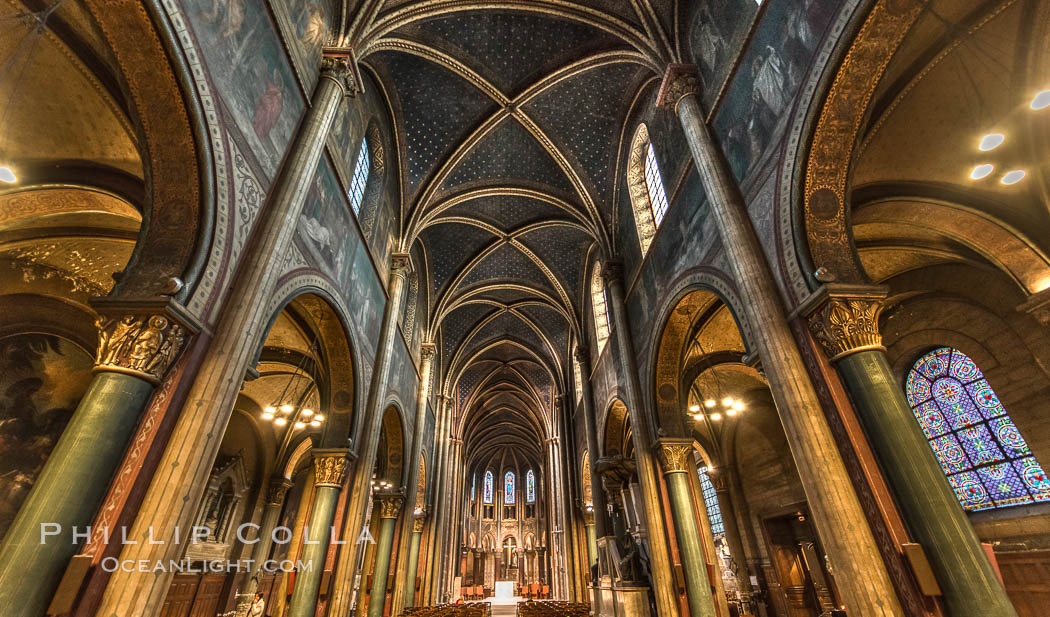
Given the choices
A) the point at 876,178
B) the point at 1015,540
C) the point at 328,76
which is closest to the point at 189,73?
the point at 328,76

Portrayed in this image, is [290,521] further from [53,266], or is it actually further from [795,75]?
[795,75]

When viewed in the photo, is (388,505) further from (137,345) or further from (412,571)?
(137,345)

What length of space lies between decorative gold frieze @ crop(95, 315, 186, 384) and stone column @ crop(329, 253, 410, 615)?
542 centimetres

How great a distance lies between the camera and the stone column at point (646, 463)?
8.31 meters

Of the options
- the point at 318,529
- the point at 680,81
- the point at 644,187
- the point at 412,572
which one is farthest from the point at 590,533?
the point at 680,81

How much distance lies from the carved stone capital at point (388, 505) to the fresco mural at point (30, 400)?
7.64 metres

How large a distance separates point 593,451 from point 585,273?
274 inches

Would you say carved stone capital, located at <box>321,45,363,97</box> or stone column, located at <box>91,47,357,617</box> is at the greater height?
carved stone capital, located at <box>321,45,363,97</box>

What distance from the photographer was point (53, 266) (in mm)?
8508

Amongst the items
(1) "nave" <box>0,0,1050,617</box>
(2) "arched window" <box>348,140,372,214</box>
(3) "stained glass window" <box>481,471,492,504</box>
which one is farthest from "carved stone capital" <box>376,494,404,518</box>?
(3) "stained glass window" <box>481,471,492,504</box>

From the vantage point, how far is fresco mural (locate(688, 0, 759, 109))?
21.5 feet

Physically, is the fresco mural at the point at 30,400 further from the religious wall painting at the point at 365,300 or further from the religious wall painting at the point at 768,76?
the religious wall painting at the point at 768,76

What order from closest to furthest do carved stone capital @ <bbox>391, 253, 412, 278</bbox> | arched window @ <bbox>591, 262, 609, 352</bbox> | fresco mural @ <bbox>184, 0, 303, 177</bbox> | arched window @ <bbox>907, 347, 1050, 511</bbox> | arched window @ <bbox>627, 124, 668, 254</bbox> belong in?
fresco mural @ <bbox>184, 0, 303, 177</bbox> → arched window @ <bbox>907, 347, 1050, 511</bbox> → arched window @ <bbox>627, 124, 668, 254</bbox> → carved stone capital @ <bbox>391, 253, 412, 278</bbox> → arched window @ <bbox>591, 262, 609, 352</bbox>

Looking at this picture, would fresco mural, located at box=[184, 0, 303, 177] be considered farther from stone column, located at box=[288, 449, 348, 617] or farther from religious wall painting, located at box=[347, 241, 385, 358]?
stone column, located at box=[288, 449, 348, 617]
